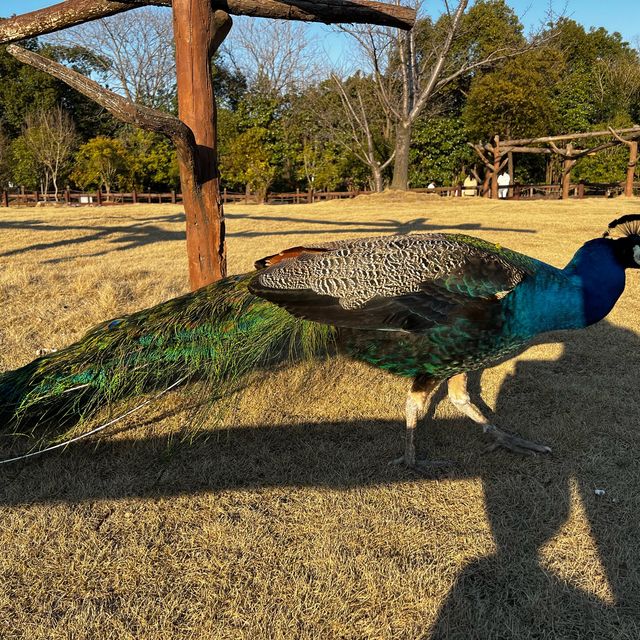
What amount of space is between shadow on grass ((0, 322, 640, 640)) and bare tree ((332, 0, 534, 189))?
16.8m

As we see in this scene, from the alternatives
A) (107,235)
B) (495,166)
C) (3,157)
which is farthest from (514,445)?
(3,157)

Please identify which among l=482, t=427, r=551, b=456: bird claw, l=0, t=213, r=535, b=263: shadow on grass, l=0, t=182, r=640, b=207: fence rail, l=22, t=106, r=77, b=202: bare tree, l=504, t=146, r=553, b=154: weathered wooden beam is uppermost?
l=22, t=106, r=77, b=202: bare tree

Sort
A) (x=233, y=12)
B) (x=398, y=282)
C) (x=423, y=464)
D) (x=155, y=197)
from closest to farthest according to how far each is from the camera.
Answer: (x=398, y=282) < (x=423, y=464) < (x=233, y=12) < (x=155, y=197)

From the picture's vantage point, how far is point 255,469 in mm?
2572

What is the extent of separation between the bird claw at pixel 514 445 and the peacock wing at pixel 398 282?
32.8 inches

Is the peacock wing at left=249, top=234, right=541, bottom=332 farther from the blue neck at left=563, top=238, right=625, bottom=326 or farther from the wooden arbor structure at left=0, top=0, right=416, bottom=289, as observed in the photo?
the wooden arbor structure at left=0, top=0, right=416, bottom=289

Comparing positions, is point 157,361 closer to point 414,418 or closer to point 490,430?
point 414,418

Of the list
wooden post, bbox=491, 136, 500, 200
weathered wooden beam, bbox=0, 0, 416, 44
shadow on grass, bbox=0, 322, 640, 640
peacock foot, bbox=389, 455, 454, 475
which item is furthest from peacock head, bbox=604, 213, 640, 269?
wooden post, bbox=491, 136, 500, 200

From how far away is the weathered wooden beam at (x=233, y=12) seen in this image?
4.02 m

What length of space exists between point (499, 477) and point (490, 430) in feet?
1.18

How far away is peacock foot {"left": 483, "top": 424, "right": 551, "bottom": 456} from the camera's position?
2699mm

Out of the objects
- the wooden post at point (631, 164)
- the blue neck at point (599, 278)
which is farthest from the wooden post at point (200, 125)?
the wooden post at point (631, 164)

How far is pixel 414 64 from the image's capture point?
61.6 feet

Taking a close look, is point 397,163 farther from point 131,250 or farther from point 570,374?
point 570,374
